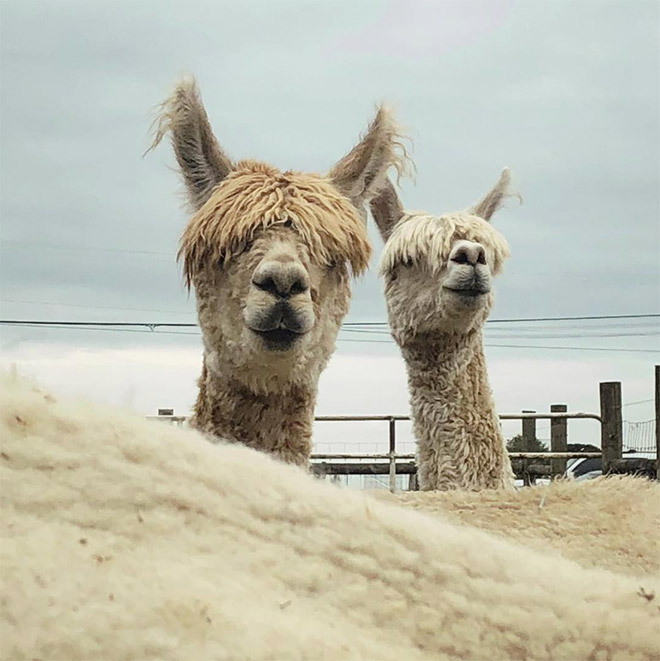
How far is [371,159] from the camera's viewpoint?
13.0 ft

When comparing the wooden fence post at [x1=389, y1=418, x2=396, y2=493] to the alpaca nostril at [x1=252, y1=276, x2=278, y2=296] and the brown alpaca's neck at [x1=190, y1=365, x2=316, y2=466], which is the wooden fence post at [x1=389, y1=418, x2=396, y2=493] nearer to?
the brown alpaca's neck at [x1=190, y1=365, x2=316, y2=466]

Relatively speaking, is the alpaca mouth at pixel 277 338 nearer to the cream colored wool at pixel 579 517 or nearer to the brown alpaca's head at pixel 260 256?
the brown alpaca's head at pixel 260 256

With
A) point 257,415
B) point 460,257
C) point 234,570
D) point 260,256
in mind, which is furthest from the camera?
point 460,257

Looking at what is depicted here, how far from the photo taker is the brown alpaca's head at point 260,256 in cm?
318

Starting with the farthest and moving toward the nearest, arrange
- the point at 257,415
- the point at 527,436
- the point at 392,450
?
the point at 527,436 → the point at 392,450 → the point at 257,415

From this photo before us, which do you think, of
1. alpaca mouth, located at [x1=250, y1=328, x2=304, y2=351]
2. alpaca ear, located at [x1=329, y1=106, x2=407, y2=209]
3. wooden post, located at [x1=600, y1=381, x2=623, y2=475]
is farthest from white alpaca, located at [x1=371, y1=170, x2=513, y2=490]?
wooden post, located at [x1=600, y1=381, x2=623, y2=475]

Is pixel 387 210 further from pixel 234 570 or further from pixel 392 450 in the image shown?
pixel 234 570

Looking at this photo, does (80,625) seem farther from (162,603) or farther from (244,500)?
(244,500)

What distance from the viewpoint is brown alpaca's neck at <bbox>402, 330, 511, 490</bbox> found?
459cm


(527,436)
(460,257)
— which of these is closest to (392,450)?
(527,436)

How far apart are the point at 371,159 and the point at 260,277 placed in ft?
3.39

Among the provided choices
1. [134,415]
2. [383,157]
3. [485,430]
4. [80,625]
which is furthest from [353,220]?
[80,625]

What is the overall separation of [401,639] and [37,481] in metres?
0.43

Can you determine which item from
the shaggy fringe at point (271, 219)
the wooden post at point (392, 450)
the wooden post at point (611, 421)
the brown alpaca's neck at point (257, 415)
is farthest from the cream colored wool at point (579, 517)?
the wooden post at point (611, 421)
